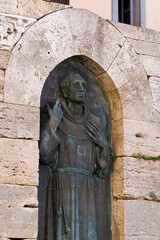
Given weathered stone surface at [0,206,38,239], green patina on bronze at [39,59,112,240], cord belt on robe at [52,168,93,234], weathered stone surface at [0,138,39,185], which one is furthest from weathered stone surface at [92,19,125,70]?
weathered stone surface at [0,206,38,239]

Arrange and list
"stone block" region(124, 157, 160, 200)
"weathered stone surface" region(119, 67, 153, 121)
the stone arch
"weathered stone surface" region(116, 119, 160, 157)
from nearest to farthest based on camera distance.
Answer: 1. the stone arch
2. "stone block" region(124, 157, 160, 200)
3. "weathered stone surface" region(116, 119, 160, 157)
4. "weathered stone surface" region(119, 67, 153, 121)

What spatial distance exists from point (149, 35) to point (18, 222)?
3166 mm

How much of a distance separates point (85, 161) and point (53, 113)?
2.38ft

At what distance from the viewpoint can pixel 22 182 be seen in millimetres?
7059

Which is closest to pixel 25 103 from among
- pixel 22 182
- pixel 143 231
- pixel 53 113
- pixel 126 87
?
pixel 53 113

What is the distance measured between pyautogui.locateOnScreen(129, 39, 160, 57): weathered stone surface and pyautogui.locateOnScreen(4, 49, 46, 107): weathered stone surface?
4.95 feet

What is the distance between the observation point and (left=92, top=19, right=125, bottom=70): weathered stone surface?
7.97m

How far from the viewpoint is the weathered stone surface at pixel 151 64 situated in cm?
831

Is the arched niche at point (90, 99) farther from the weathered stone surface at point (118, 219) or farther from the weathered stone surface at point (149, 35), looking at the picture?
the weathered stone surface at point (149, 35)

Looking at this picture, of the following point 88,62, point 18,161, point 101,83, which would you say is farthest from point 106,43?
point 18,161

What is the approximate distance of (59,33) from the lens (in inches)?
304

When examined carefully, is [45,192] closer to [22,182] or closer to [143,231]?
[22,182]

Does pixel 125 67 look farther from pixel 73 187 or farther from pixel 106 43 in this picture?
pixel 73 187

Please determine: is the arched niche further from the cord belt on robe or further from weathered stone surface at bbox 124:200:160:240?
weathered stone surface at bbox 124:200:160:240
